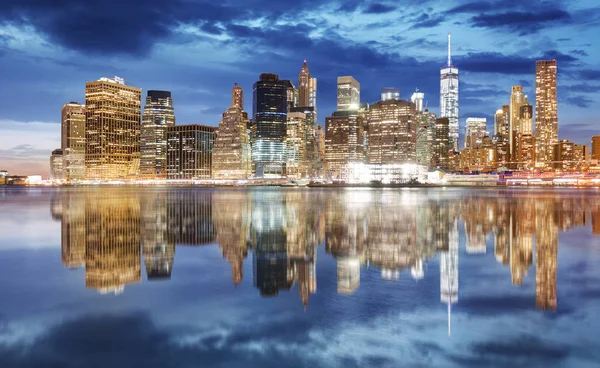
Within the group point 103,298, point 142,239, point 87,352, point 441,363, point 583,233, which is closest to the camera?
point 441,363

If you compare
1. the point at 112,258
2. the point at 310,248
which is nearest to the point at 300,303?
the point at 310,248

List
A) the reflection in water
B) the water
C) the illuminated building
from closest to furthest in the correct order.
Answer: the water < the illuminated building < the reflection in water

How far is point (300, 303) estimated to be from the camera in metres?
11.3

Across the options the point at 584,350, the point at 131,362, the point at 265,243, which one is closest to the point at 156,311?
the point at 131,362

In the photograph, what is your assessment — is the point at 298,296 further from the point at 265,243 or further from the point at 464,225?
the point at 464,225

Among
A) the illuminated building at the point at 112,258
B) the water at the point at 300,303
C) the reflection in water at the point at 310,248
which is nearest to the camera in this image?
the water at the point at 300,303

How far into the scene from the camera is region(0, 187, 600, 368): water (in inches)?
322

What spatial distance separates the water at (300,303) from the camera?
819 centimetres

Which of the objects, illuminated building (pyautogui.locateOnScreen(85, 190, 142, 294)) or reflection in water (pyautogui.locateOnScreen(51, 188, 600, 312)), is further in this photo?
reflection in water (pyautogui.locateOnScreen(51, 188, 600, 312))

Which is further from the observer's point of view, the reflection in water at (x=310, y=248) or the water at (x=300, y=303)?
the reflection in water at (x=310, y=248)

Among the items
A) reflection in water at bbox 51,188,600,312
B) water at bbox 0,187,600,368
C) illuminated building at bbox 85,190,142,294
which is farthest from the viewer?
reflection in water at bbox 51,188,600,312

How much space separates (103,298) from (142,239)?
1135 cm

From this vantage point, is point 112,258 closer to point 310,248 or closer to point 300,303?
point 310,248

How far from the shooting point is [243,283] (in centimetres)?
1362
